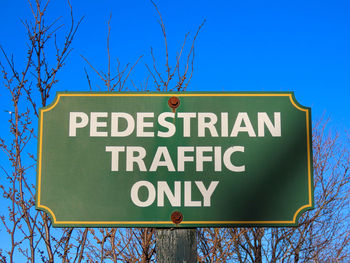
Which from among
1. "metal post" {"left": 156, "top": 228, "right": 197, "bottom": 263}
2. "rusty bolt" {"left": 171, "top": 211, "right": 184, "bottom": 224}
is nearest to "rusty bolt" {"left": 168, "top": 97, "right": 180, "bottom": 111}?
"rusty bolt" {"left": 171, "top": 211, "right": 184, "bottom": 224}

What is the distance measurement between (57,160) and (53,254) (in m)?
2.16

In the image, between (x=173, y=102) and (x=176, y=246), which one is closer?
(x=176, y=246)

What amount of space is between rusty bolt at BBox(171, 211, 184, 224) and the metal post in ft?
0.21

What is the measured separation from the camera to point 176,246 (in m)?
3.36

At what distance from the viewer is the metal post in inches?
131

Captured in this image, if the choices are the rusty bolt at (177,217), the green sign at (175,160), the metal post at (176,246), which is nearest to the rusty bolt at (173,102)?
the green sign at (175,160)

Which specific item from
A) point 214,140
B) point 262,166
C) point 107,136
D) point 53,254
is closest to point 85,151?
point 107,136

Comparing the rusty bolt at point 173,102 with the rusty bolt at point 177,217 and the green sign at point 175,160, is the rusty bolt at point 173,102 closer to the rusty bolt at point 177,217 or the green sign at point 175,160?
the green sign at point 175,160

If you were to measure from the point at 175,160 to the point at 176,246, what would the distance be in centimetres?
57

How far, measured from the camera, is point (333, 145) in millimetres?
17625

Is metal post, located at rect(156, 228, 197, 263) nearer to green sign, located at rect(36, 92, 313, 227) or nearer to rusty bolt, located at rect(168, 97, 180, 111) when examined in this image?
green sign, located at rect(36, 92, 313, 227)

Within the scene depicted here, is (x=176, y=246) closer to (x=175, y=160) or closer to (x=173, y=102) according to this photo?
(x=175, y=160)

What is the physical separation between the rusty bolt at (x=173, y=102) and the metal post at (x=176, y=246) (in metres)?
0.83

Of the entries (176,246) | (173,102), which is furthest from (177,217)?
(173,102)
